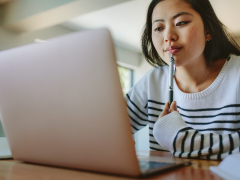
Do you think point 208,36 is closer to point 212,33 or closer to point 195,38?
point 212,33

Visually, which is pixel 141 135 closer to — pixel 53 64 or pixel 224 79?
pixel 224 79

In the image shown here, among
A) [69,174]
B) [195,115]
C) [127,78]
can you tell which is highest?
[69,174]

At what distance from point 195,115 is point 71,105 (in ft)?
2.28

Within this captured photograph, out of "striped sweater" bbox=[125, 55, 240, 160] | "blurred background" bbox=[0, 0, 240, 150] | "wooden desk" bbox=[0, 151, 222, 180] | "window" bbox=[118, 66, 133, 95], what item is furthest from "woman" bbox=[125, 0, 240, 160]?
"window" bbox=[118, 66, 133, 95]

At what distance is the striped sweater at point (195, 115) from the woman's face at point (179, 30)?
0.51 ft

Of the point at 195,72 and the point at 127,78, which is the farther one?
the point at 127,78

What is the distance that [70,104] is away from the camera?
40 cm

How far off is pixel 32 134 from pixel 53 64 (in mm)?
155

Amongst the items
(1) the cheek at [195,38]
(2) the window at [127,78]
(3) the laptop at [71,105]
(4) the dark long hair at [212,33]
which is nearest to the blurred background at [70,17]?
(2) the window at [127,78]

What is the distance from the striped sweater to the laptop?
0.18 meters

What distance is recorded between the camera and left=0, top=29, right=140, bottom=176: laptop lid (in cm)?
35

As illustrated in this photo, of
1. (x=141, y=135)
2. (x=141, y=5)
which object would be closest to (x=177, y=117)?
(x=141, y=5)

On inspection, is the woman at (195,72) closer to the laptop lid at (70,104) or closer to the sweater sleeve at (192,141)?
the sweater sleeve at (192,141)

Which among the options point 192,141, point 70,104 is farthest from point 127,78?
point 70,104
